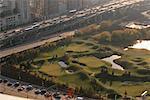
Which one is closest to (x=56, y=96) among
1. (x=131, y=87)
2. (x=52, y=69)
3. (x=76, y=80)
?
(x=76, y=80)

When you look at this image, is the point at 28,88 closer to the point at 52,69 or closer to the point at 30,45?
the point at 52,69

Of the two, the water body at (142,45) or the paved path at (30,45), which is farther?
the water body at (142,45)

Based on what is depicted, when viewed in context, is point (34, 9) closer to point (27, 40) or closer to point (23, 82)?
point (27, 40)

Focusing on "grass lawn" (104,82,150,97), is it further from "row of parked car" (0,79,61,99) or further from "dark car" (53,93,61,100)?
"row of parked car" (0,79,61,99)

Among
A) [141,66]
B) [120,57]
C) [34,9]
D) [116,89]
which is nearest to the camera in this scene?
[116,89]

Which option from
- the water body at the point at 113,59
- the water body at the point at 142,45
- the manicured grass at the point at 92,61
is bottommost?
the water body at the point at 142,45

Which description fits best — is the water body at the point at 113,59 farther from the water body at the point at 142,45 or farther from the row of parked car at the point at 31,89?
the row of parked car at the point at 31,89

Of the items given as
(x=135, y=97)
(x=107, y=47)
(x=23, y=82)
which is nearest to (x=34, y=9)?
(x=107, y=47)

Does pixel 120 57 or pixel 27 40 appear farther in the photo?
pixel 27 40

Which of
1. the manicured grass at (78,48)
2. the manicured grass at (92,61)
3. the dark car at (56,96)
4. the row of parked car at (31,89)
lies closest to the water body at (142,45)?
the manicured grass at (78,48)
